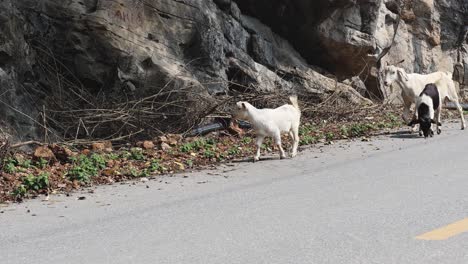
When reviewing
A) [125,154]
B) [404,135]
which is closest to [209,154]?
[125,154]

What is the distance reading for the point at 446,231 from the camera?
19.9 ft

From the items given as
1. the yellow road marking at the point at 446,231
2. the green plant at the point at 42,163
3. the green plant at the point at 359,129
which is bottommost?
the green plant at the point at 359,129

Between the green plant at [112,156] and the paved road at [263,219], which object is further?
the green plant at [112,156]

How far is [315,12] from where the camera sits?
19.9m

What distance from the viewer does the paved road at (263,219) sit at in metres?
5.61

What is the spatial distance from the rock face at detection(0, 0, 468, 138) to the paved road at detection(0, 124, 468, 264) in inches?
170

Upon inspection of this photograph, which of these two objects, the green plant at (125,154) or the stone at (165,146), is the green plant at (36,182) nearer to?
the green plant at (125,154)

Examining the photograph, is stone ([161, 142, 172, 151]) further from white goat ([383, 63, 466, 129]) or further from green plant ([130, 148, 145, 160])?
white goat ([383, 63, 466, 129])

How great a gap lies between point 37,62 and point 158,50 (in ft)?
8.68

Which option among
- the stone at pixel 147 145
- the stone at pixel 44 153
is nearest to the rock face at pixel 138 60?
the stone at pixel 147 145

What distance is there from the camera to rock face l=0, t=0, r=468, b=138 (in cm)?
1348

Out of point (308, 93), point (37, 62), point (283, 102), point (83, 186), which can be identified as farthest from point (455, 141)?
point (37, 62)

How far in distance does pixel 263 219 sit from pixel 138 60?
8.52 metres

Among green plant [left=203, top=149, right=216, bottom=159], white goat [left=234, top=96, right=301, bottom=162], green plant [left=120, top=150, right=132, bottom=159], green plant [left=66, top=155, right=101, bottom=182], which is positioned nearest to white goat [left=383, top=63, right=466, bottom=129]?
white goat [left=234, top=96, right=301, bottom=162]
